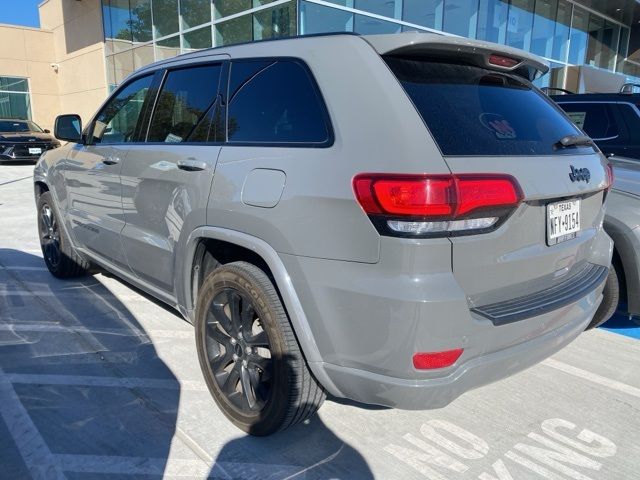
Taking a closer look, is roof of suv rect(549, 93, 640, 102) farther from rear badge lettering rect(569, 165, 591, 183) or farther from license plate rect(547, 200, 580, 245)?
license plate rect(547, 200, 580, 245)

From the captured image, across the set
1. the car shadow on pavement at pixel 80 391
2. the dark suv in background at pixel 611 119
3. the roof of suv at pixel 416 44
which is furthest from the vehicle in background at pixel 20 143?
the roof of suv at pixel 416 44

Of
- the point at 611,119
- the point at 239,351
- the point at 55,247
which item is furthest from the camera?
the point at 611,119

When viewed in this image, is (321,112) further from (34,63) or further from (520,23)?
(34,63)

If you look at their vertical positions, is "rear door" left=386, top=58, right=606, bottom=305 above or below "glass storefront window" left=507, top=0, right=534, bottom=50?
A: below

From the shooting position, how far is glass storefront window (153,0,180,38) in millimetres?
13812

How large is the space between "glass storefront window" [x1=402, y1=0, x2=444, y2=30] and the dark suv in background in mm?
6925

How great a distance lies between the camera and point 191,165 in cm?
268

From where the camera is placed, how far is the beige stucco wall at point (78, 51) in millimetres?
18502

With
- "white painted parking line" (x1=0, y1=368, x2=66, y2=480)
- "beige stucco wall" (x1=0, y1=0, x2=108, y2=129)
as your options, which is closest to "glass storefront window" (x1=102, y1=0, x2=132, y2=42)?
"beige stucco wall" (x1=0, y1=0, x2=108, y2=129)

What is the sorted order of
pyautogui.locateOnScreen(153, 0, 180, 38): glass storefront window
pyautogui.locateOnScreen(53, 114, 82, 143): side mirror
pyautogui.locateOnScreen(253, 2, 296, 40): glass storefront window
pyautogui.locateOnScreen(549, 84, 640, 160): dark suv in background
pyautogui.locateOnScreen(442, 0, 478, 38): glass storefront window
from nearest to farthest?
pyautogui.locateOnScreen(53, 114, 82, 143): side mirror, pyautogui.locateOnScreen(549, 84, 640, 160): dark suv in background, pyautogui.locateOnScreen(253, 2, 296, 40): glass storefront window, pyautogui.locateOnScreen(442, 0, 478, 38): glass storefront window, pyautogui.locateOnScreen(153, 0, 180, 38): glass storefront window

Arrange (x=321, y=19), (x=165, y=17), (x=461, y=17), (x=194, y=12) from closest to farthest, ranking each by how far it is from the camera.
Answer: (x=321, y=19), (x=461, y=17), (x=194, y=12), (x=165, y=17)

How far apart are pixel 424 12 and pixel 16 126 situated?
1381 centimetres

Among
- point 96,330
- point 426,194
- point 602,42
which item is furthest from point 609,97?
point 602,42

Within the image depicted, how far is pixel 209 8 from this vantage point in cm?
1238
